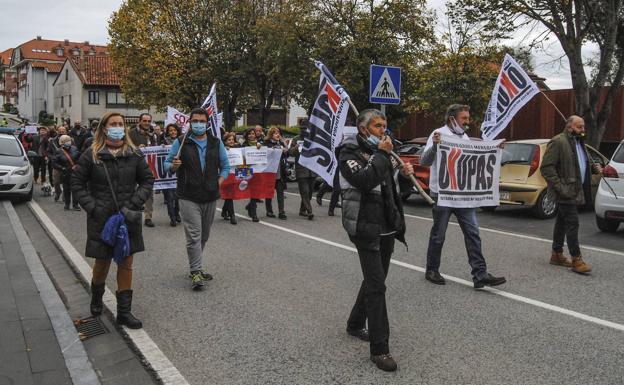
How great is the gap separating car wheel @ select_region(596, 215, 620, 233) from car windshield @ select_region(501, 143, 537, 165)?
7.13ft

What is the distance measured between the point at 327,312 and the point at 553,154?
12.0 feet

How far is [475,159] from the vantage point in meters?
7.04

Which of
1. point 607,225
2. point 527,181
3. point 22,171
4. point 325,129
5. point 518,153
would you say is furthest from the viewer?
point 22,171

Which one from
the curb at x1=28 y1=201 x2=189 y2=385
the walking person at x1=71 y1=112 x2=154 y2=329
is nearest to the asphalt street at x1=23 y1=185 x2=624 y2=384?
the curb at x1=28 y1=201 x2=189 y2=385

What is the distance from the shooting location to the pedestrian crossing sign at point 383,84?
11.6 m

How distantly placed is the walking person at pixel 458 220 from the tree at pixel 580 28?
1233 cm

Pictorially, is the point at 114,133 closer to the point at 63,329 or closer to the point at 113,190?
the point at 113,190

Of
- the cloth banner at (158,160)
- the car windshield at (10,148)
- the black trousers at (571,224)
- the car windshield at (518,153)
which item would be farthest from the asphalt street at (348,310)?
the car windshield at (10,148)

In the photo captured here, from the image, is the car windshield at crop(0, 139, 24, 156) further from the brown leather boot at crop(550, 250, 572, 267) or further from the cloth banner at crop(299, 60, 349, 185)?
the brown leather boot at crop(550, 250, 572, 267)

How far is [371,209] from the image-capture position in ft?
14.2

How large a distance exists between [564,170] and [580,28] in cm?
1180

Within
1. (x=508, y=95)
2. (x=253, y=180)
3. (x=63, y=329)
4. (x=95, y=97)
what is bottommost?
(x=63, y=329)

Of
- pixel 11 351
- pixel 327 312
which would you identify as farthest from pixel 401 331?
pixel 11 351

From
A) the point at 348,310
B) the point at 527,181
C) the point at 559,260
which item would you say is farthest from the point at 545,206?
the point at 348,310
